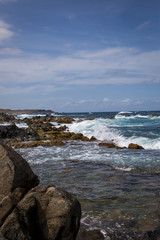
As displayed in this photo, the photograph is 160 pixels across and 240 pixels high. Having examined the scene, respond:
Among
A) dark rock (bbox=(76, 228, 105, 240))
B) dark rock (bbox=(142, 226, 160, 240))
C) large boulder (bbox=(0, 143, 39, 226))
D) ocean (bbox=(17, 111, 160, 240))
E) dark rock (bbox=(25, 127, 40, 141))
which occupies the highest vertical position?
large boulder (bbox=(0, 143, 39, 226))

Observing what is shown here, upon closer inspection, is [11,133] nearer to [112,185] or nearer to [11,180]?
[112,185]

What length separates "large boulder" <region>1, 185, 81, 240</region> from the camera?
15.0ft

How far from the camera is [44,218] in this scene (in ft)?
15.9

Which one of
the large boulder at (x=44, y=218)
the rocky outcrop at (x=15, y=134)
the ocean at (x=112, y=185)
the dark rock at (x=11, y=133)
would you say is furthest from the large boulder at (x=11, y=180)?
the dark rock at (x=11, y=133)

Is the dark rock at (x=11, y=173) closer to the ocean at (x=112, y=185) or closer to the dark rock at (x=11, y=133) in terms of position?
the ocean at (x=112, y=185)

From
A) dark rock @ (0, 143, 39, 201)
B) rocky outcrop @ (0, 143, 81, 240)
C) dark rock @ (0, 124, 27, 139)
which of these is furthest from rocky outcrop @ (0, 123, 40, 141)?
rocky outcrop @ (0, 143, 81, 240)

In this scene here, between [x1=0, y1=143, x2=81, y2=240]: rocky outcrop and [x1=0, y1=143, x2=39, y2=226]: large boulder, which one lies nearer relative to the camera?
[x1=0, y1=143, x2=81, y2=240]: rocky outcrop

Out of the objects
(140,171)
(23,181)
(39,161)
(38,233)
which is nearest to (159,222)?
(38,233)

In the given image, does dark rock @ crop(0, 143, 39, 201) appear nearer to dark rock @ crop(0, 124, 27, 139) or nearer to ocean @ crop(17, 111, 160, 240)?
ocean @ crop(17, 111, 160, 240)

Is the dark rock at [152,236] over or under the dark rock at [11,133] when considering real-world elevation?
under

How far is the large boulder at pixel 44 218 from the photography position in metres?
4.56

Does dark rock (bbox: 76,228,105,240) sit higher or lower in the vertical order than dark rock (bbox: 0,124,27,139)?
lower

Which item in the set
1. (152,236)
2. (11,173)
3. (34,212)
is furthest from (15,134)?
(152,236)

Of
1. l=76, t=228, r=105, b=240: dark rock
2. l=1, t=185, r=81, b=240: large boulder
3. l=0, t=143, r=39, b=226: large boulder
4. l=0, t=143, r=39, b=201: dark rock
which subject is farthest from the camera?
l=76, t=228, r=105, b=240: dark rock
